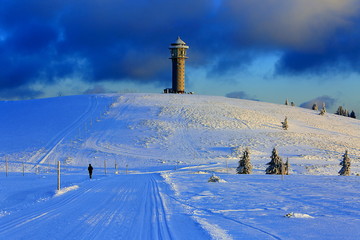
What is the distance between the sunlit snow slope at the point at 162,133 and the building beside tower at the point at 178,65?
25101mm

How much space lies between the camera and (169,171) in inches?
1650

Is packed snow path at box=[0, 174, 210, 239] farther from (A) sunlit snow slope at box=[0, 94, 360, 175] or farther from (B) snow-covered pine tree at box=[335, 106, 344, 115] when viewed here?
(B) snow-covered pine tree at box=[335, 106, 344, 115]

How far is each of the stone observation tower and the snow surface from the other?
22.1 metres

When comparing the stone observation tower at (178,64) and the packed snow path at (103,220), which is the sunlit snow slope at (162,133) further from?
the packed snow path at (103,220)

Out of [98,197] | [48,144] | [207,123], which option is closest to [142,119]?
[207,123]

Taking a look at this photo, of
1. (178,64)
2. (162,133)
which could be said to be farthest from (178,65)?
→ (162,133)

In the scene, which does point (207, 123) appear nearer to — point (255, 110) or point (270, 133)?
point (270, 133)

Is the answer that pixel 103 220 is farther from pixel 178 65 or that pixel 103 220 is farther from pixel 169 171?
pixel 178 65

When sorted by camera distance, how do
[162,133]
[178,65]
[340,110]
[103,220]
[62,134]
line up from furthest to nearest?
[340,110]
[178,65]
[62,134]
[162,133]
[103,220]

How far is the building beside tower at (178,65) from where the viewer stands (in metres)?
124

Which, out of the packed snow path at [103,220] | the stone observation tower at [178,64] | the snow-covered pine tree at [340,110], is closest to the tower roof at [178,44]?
the stone observation tower at [178,64]

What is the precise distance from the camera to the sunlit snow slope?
5481cm

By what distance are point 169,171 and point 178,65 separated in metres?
86.1

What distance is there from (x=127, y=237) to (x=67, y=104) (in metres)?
86.5
